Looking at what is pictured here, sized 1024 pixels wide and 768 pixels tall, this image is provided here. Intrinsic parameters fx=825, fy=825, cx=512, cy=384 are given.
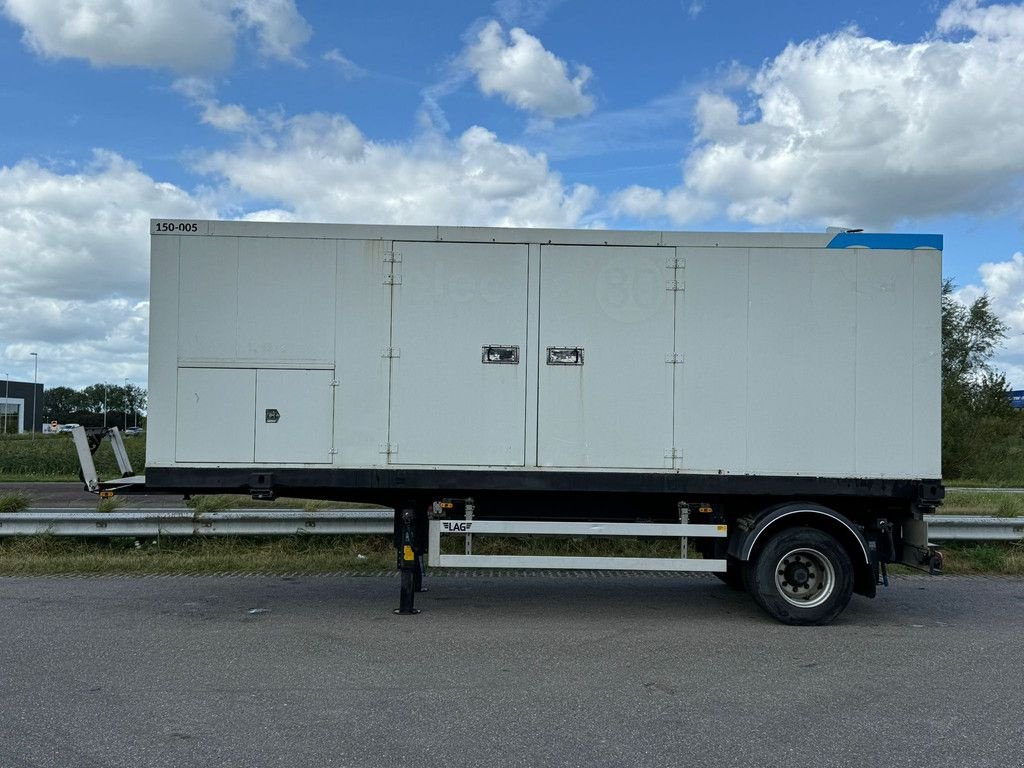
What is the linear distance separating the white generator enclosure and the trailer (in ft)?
0.06

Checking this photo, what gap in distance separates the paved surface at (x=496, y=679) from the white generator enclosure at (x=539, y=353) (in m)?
1.38

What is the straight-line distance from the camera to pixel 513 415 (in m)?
7.30

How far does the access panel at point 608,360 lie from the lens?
730 centimetres

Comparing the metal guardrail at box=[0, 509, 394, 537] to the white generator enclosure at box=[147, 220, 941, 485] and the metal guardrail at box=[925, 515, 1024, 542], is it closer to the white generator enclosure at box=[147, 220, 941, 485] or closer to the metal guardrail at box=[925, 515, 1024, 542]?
the white generator enclosure at box=[147, 220, 941, 485]

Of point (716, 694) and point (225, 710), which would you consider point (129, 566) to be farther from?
point (716, 694)

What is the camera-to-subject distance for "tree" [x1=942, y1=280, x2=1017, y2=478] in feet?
87.7

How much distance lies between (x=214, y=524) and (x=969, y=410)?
25.5 metres

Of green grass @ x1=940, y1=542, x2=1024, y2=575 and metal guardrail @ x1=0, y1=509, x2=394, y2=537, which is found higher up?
metal guardrail @ x1=0, y1=509, x2=394, y2=537

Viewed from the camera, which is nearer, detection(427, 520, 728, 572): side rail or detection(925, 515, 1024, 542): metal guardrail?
detection(427, 520, 728, 572): side rail

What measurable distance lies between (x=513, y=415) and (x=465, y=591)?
229cm

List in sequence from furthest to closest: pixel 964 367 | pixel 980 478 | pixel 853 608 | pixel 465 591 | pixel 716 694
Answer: pixel 964 367 → pixel 980 478 → pixel 465 591 → pixel 853 608 → pixel 716 694

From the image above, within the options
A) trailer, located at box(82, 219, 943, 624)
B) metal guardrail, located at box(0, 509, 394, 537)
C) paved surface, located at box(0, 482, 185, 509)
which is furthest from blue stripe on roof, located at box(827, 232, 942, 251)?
paved surface, located at box(0, 482, 185, 509)

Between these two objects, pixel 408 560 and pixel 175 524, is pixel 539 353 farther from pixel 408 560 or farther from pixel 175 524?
pixel 175 524

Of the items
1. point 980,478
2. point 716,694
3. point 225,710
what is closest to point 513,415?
point 716,694
